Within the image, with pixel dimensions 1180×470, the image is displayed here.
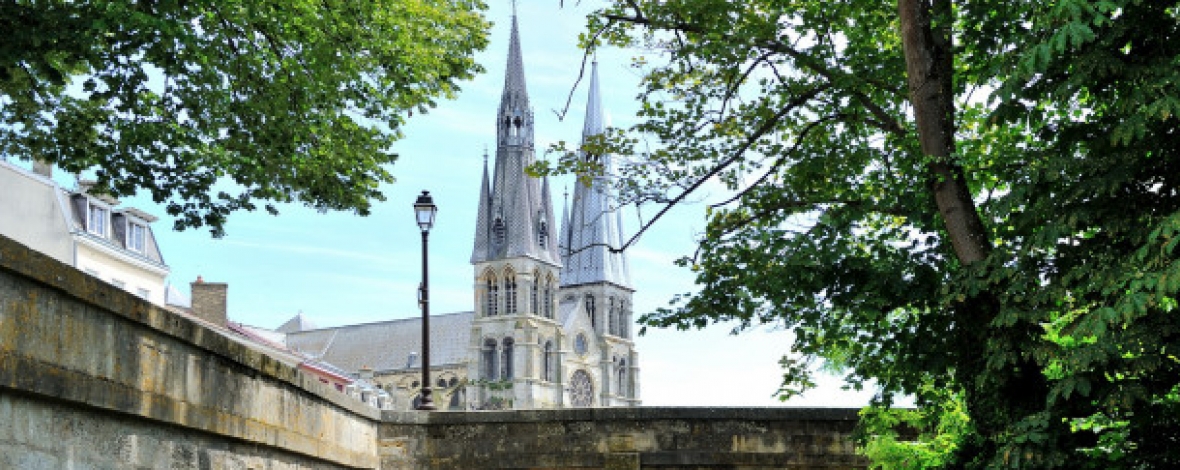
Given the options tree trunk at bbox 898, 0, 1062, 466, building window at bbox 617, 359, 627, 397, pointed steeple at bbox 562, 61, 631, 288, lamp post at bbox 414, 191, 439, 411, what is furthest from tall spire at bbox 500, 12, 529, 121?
tree trunk at bbox 898, 0, 1062, 466

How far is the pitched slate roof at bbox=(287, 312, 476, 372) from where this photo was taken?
453 feet

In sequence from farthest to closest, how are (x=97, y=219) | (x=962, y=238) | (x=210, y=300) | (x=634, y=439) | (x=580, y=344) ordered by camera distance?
(x=580, y=344)
(x=210, y=300)
(x=97, y=219)
(x=634, y=439)
(x=962, y=238)

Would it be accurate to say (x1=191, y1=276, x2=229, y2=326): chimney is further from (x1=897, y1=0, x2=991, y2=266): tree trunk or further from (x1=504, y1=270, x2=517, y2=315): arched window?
(x1=504, y1=270, x2=517, y2=315): arched window

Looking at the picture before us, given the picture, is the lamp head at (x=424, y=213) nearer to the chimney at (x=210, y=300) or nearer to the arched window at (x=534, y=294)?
the chimney at (x=210, y=300)

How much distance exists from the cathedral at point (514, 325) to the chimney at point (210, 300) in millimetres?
68182

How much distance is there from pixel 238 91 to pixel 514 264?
11873 centimetres

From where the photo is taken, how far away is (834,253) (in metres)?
14.1

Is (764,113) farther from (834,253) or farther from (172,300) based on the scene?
(172,300)

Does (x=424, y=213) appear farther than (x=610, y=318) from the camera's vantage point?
No

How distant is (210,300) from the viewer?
58.8m

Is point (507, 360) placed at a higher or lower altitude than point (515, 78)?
lower

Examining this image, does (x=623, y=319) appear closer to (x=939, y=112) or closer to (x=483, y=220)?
(x=483, y=220)

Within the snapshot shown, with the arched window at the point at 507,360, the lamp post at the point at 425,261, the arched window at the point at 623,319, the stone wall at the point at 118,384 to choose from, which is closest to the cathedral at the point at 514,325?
the arched window at the point at 507,360

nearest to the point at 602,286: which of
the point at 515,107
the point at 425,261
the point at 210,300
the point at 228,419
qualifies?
the point at 515,107
